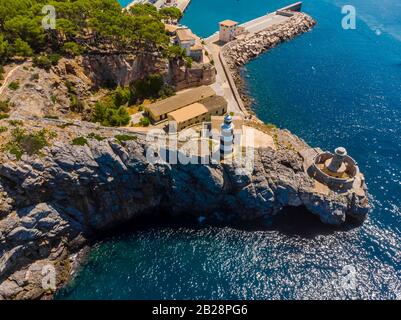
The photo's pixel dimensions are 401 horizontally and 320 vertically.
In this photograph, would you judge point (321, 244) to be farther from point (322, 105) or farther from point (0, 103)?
point (0, 103)

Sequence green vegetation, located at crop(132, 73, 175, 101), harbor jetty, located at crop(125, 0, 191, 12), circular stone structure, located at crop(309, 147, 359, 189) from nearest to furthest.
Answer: circular stone structure, located at crop(309, 147, 359, 189)
green vegetation, located at crop(132, 73, 175, 101)
harbor jetty, located at crop(125, 0, 191, 12)

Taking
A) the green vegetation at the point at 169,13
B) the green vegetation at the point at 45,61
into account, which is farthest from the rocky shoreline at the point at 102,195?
the green vegetation at the point at 169,13

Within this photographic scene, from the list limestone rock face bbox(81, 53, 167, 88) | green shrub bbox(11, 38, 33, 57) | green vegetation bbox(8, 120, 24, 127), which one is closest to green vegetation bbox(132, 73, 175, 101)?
limestone rock face bbox(81, 53, 167, 88)

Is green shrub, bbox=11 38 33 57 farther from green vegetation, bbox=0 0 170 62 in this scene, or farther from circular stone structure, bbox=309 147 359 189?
circular stone structure, bbox=309 147 359 189

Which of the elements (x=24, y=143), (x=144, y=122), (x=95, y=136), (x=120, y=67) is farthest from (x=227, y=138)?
(x=120, y=67)

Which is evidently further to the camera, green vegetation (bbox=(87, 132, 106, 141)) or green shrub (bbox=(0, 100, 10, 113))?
green shrub (bbox=(0, 100, 10, 113))

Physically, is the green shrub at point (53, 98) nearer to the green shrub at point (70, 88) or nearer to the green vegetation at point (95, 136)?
the green shrub at point (70, 88)

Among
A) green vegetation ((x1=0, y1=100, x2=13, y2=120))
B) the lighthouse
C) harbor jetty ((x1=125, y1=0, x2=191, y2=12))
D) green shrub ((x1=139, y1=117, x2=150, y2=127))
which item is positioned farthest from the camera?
harbor jetty ((x1=125, y1=0, x2=191, y2=12))
